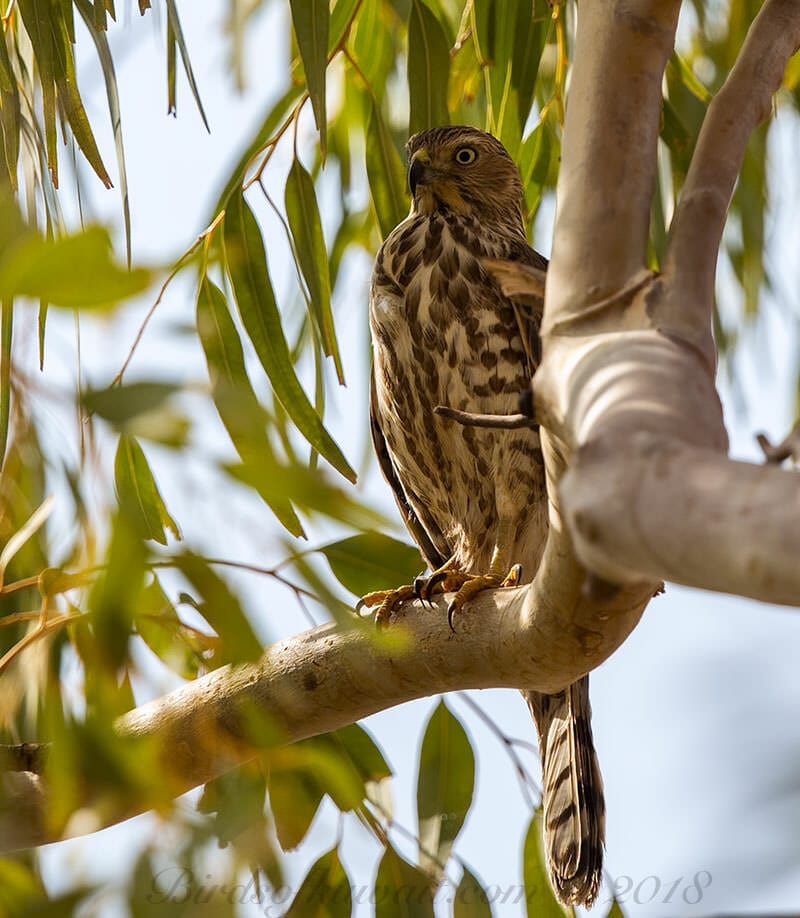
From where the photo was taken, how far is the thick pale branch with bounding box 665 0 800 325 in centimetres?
119

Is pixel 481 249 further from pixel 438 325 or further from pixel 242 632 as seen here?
pixel 242 632

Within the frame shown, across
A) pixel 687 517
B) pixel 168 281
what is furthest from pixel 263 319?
pixel 687 517

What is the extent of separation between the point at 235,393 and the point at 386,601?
1177 mm

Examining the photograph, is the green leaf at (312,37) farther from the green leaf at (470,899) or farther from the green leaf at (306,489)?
the green leaf at (470,899)

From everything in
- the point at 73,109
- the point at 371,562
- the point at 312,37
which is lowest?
the point at 371,562

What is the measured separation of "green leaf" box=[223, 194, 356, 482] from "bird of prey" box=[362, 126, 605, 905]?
1.33 feet

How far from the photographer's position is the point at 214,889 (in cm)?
116

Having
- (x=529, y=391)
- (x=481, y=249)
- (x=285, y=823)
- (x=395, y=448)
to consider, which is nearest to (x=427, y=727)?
(x=285, y=823)

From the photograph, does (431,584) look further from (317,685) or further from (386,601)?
(317,685)

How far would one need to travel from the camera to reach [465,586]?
1876 mm

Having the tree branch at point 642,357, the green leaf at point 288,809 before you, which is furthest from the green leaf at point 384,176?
the green leaf at point 288,809

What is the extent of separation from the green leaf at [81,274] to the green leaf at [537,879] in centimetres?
174

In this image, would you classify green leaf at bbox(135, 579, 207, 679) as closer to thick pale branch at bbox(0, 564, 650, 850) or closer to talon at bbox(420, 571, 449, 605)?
thick pale branch at bbox(0, 564, 650, 850)

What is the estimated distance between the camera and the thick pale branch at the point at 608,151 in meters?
1.21
